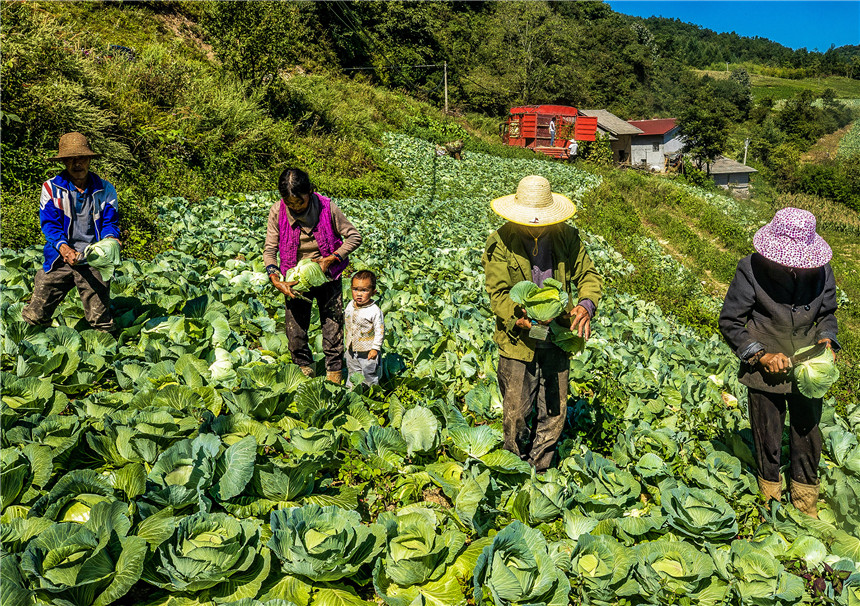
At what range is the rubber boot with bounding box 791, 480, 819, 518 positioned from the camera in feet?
10.9

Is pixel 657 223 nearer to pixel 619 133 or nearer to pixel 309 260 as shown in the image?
pixel 309 260

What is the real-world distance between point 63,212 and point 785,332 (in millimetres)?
4930

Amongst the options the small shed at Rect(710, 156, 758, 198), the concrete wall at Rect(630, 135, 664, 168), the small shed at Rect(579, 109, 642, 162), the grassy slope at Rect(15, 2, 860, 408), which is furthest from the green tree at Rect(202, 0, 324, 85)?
the concrete wall at Rect(630, 135, 664, 168)

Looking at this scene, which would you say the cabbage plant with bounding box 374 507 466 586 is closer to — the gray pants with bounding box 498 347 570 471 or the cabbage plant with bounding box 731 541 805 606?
the gray pants with bounding box 498 347 570 471

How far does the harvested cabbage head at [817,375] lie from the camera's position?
9.57 feet

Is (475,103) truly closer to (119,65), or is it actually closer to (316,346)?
(119,65)

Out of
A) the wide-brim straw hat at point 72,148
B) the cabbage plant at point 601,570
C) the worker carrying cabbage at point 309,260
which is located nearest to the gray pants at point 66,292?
the wide-brim straw hat at point 72,148

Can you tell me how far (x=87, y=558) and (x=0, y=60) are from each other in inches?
407

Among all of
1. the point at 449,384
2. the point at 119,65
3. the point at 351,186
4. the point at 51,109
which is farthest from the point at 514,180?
the point at 449,384

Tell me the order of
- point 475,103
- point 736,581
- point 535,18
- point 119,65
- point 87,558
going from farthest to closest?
point 535,18 < point 475,103 < point 119,65 < point 736,581 < point 87,558

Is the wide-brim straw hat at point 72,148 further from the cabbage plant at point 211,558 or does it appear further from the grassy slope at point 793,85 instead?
the grassy slope at point 793,85

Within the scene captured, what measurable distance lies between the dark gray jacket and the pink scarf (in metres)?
2.70

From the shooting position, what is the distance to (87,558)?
196cm

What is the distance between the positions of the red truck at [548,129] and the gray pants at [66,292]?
32.0 metres
